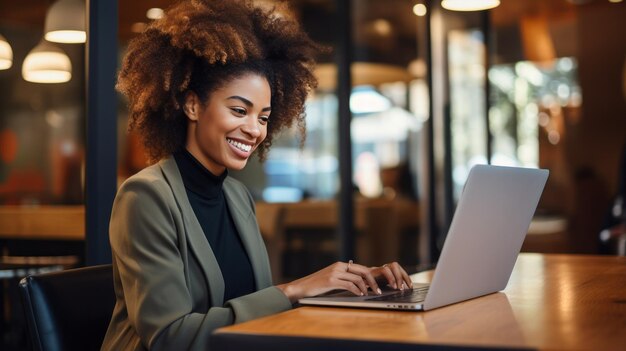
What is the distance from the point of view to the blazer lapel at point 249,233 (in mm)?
2088

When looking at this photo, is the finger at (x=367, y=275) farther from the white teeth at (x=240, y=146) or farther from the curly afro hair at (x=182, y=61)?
the curly afro hair at (x=182, y=61)

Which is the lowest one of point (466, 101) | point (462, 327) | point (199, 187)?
point (462, 327)

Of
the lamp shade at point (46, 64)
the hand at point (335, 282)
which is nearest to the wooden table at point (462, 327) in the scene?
the hand at point (335, 282)

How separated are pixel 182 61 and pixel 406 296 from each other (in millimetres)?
773

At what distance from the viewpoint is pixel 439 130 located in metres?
5.69

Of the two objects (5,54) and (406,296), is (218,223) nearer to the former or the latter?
(406,296)

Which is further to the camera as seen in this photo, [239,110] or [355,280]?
[239,110]

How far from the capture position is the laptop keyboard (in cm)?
165

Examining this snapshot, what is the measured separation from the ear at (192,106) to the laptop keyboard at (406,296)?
630 mm

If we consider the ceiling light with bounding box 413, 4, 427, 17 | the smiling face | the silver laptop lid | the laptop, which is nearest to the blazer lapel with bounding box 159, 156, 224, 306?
the smiling face

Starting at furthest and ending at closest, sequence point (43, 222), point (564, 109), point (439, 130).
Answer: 1. point (564, 109)
2. point (439, 130)
3. point (43, 222)

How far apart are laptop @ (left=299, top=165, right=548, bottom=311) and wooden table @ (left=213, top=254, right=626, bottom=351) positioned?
29 millimetres

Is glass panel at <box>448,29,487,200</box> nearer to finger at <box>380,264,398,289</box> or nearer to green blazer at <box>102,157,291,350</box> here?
finger at <box>380,264,398,289</box>

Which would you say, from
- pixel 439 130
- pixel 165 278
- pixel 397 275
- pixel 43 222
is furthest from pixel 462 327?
pixel 439 130
